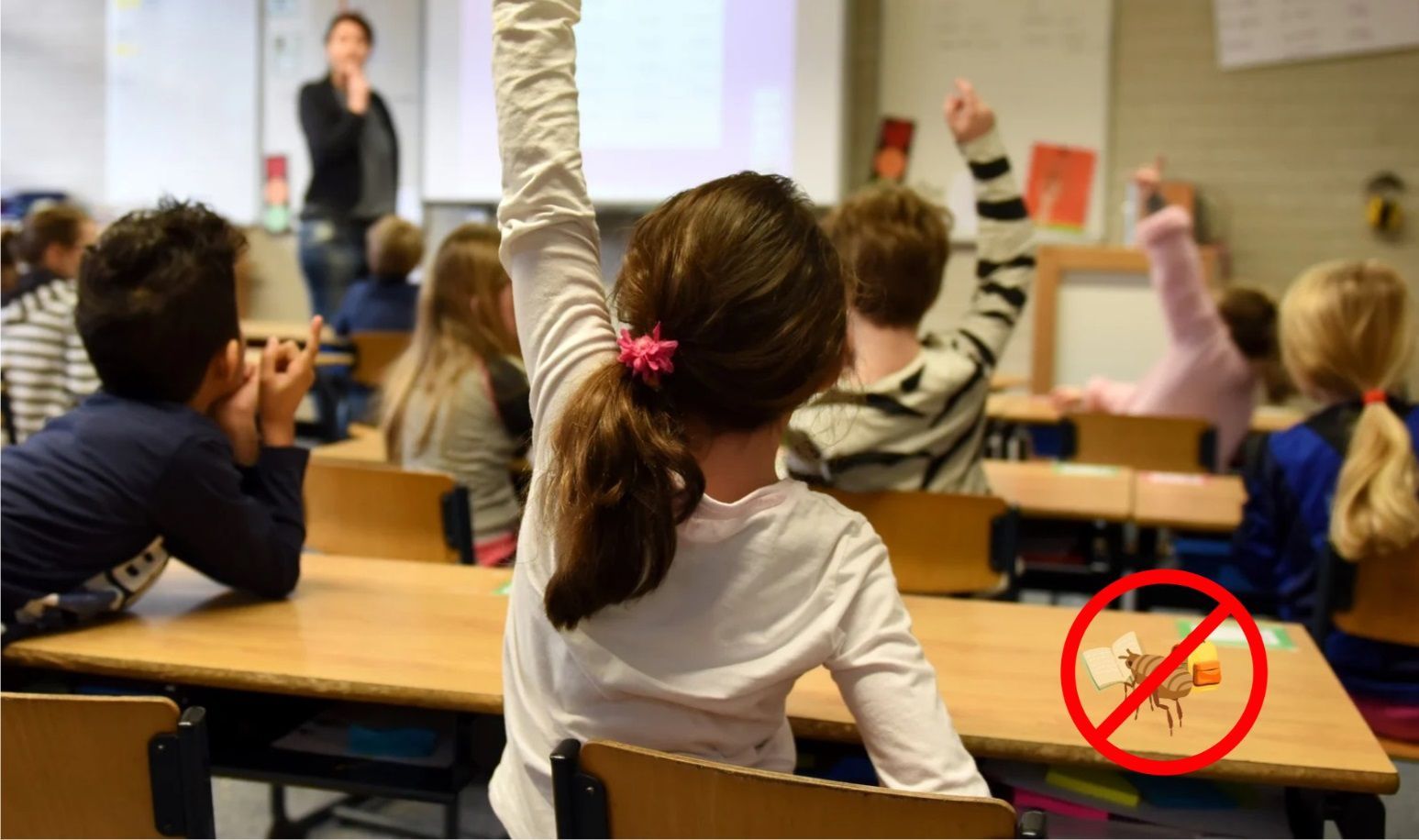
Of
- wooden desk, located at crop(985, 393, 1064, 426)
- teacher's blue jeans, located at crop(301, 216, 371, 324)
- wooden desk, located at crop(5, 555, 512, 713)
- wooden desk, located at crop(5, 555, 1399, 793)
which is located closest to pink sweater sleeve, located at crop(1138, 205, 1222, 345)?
wooden desk, located at crop(985, 393, 1064, 426)

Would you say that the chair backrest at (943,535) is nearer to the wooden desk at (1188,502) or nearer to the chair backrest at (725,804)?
the wooden desk at (1188,502)

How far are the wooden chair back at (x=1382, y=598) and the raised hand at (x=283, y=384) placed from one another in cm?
149

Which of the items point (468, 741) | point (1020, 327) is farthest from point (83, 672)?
point (1020, 327)

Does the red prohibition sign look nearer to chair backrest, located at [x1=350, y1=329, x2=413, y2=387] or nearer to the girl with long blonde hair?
→ the girl with long blonde hair

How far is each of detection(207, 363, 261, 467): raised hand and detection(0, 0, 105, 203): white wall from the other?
626 cm

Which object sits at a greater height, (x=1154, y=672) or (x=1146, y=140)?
(x=1146, y=140)

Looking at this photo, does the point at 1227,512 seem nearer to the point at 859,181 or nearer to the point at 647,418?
the point at 647,418

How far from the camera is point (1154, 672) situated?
2.35 feet

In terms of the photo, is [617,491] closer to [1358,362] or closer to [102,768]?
[102,768]

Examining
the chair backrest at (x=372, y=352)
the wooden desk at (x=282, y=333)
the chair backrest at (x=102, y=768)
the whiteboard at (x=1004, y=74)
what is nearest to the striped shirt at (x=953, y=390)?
the chair backrest at (x=102, y=768)

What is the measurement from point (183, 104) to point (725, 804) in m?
6.96

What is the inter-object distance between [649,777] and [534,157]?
51 cm

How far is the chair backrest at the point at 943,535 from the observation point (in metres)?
1.85

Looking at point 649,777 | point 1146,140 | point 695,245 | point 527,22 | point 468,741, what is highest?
point 1146,140
